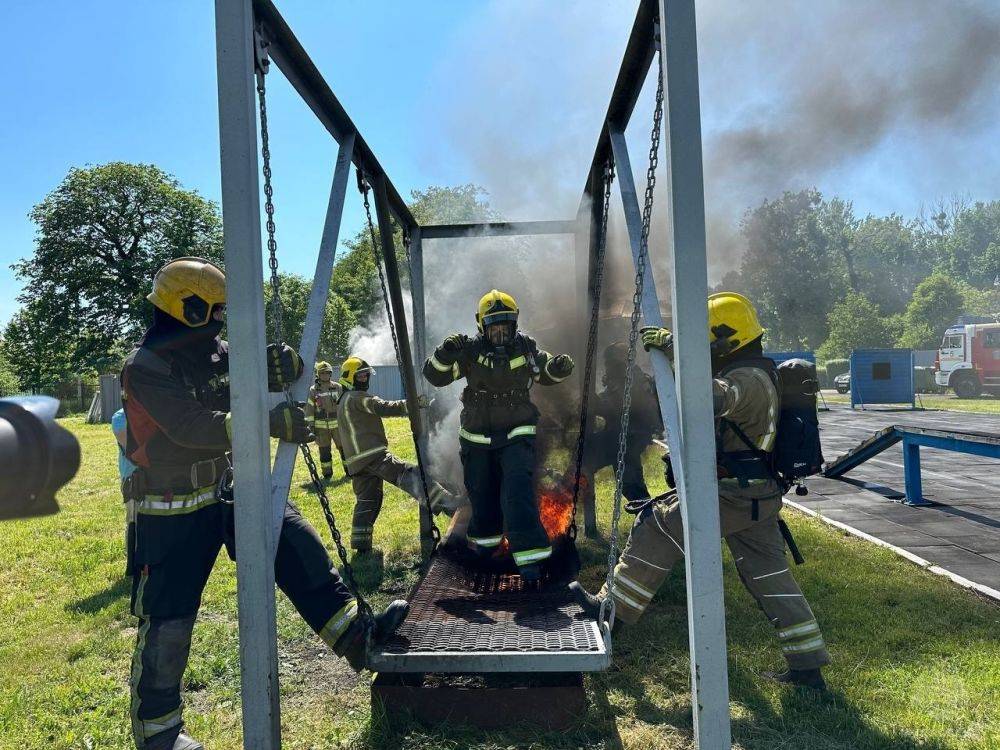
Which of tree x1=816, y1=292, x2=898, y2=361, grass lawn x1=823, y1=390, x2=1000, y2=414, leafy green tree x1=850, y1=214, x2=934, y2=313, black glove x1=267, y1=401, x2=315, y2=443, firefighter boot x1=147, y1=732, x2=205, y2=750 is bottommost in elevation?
grass lawn x1=823, y1=390, x2=1000, y2=414

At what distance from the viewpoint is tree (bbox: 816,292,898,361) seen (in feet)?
119

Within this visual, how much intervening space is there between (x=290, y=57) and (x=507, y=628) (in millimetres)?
3060

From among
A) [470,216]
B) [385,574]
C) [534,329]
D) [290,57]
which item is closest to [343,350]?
[470,216]

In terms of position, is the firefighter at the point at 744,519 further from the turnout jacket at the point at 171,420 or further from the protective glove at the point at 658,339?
the turnout jacket at the point at 171,420

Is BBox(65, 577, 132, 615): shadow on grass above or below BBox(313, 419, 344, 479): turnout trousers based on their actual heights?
below

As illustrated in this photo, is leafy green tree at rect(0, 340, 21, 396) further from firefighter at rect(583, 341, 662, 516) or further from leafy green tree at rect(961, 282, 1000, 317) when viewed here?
leafy green tree at rect(961, 282, 1000, 317)

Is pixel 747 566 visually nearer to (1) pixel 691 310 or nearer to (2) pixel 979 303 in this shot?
(1) pixel 691 310

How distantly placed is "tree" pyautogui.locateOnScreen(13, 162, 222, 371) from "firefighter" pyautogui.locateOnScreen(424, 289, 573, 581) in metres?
32.9

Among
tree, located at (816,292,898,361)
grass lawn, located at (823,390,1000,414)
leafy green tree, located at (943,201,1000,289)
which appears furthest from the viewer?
leafy green tree, located at (943,201,1000,289)

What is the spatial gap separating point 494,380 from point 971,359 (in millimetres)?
25073

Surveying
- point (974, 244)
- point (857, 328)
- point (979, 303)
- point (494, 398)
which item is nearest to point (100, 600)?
point (494, 398)

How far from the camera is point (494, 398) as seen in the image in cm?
470

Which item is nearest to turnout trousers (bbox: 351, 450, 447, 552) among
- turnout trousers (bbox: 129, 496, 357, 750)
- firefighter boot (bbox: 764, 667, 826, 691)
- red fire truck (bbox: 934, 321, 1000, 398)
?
turnout trousers (bbox: 129, 496, 357, 750)

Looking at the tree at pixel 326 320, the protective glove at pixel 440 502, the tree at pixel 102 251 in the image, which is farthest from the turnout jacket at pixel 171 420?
the tree at pixel 102 251
